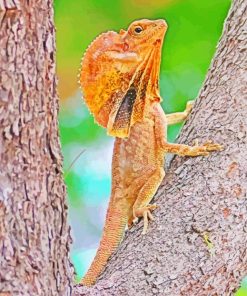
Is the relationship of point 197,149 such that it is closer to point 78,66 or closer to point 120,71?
point 120,71

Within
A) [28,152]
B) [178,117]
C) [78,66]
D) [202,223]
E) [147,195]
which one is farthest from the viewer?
[78,66]

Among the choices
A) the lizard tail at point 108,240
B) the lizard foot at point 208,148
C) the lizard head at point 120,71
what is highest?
the lizard head at point 120,71

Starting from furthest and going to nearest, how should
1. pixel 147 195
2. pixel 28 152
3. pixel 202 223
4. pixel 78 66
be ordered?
pixel 78 66
pixel 147 195
pixel 202 223
pixel 28 152

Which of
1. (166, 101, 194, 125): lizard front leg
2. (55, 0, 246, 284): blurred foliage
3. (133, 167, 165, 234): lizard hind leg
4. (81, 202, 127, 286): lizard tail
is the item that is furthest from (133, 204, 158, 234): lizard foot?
(55, 0, 246, 284): blurred foliage

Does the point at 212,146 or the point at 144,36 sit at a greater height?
the point at 144,36

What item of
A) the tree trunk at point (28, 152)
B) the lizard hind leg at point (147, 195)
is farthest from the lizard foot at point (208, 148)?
the tree trunk at point (28, 152)

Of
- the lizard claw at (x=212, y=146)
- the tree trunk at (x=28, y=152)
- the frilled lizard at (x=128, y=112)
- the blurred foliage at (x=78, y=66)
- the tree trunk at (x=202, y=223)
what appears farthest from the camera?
the blurred foliage at (x=78, y=66)

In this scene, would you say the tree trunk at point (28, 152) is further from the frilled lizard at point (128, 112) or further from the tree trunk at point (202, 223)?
the frilled lizard at point (128, 112)

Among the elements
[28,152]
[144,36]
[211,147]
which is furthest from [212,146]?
[28,152]
